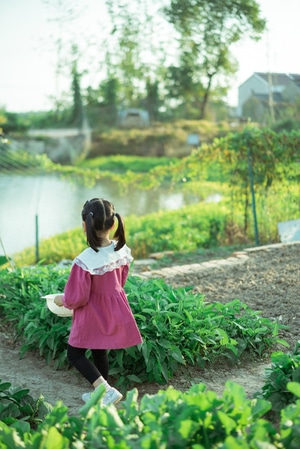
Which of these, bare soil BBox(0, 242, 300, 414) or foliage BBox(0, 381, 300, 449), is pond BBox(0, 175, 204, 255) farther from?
foliage BBox(0, 381, 300, 449)

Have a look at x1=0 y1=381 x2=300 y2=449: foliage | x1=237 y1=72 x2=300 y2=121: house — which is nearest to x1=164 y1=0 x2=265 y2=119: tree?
x1=237 y1=72 x2=300 y2=121: house

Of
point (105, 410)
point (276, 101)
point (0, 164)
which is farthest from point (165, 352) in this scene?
point (276, 101)

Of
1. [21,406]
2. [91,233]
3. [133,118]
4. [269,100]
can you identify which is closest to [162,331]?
[91,233]

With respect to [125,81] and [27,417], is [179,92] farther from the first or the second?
[27,417]

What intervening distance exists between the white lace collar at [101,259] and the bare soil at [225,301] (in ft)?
2.08

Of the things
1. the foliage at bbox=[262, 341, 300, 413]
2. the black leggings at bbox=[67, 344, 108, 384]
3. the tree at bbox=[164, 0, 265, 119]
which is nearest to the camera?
the foliage at bbox=[262, 341, 300, 413]

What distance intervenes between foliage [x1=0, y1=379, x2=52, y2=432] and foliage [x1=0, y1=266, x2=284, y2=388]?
52 cm

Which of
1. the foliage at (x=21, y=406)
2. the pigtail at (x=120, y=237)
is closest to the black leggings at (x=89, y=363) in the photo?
the foliage at (x=21, y=406)

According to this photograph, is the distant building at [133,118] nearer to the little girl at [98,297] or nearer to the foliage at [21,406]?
the little girl at [98,297]

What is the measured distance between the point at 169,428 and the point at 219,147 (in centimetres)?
625

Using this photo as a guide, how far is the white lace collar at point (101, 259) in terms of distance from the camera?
316 centimetres

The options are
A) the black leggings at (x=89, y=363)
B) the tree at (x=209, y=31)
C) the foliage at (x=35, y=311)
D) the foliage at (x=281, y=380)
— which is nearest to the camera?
the foliage at (x=281, y=380)

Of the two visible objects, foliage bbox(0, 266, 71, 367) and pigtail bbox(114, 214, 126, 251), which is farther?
foliage bbox(0, 266, 71, 367)

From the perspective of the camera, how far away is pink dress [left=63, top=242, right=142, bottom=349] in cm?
317
